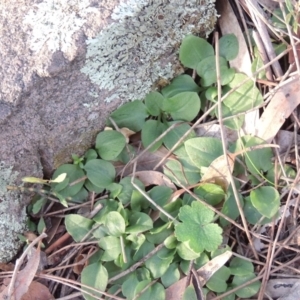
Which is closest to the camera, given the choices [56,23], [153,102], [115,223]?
[56,23]

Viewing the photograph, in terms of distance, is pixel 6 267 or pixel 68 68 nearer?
pixel 68 68

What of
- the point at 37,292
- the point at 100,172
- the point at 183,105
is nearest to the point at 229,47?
the point at 183,105

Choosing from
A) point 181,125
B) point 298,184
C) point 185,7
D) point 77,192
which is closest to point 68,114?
point 77,192

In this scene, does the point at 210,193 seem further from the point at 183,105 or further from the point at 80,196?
the point at 80,196

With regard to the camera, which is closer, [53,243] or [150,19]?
[150,19]

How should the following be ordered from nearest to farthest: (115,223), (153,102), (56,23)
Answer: (56,23)
(115,223)
(153,102)

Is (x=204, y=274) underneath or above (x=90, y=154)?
underneath

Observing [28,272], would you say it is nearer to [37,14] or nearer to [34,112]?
[34,112]
